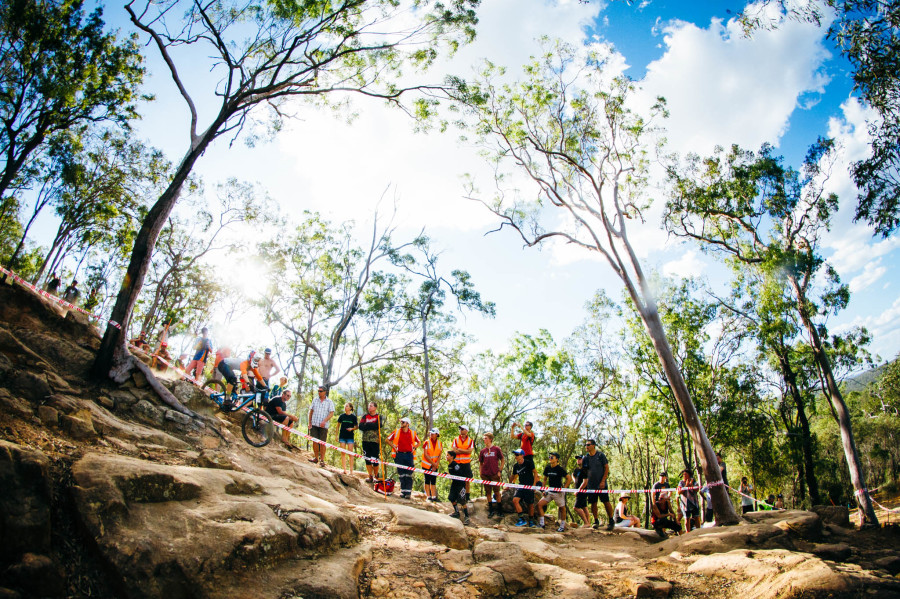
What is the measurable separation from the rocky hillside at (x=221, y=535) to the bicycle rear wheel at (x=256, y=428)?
0.25 metres

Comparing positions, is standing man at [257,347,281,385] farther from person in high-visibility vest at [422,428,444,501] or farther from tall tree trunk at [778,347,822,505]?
tall tree trunk at [778,347,822,505]

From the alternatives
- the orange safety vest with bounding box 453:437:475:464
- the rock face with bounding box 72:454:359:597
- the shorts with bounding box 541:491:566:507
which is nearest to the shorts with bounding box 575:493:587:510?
the shorts with bounding box 541:491:566:507

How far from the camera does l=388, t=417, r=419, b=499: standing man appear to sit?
985 cm

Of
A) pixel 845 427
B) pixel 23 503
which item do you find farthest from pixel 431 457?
pixel 845 427

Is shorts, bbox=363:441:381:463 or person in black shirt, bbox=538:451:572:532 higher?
shorts, bbox=363:441:381:463

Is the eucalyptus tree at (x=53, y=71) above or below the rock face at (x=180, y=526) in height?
above

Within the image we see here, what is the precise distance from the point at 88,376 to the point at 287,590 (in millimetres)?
5806

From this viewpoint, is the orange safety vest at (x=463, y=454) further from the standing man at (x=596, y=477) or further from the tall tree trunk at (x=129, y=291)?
the tall tree trunk at (x=129, y=291)

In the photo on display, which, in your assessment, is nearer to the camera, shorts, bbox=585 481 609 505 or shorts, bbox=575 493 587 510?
shorts, bbox=585 481 609 505

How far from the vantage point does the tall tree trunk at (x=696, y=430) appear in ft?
30.6

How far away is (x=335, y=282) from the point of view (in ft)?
73.3

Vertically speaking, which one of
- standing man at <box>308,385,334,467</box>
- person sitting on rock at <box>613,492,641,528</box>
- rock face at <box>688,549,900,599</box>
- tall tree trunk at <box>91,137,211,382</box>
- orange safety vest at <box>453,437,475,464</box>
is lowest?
rock face at <box>688,549,900,599</box>

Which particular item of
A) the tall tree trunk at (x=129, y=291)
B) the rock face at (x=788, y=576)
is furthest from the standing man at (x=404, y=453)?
the rock face at (x=788, y=576)

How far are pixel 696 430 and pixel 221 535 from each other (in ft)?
34.9
